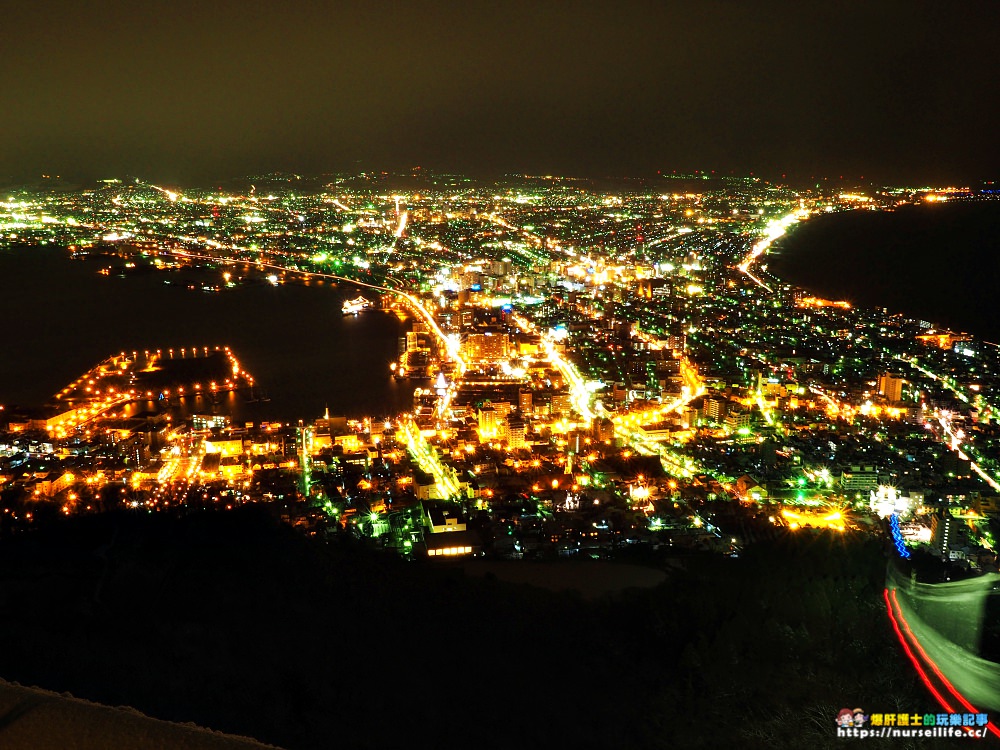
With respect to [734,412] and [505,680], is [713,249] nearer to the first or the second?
[734,412]

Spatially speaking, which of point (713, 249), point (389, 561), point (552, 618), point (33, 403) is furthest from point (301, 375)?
point (713, 249)

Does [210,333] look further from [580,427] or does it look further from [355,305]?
[580,427]

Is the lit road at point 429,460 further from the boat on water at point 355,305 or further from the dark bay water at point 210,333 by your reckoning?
the boat on water at point 355,305

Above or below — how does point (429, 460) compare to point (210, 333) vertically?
below

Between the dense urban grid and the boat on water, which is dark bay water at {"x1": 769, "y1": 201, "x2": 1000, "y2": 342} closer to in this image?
the dense urban grid

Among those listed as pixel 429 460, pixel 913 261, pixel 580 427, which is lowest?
pixel 429 460

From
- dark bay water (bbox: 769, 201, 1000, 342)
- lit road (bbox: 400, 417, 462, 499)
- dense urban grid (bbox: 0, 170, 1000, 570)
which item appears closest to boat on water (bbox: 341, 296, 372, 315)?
dense urban grid (bbox: 0, 170, 1000, 570)

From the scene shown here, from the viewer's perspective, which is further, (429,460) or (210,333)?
(210,333)

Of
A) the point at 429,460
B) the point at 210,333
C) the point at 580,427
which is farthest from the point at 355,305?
the point at 429,460
